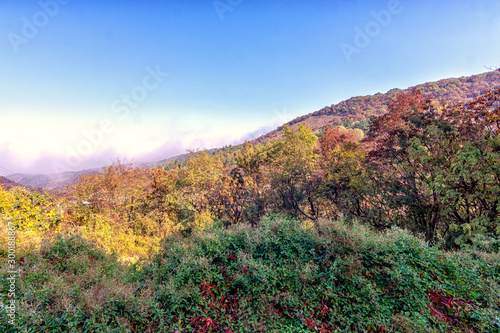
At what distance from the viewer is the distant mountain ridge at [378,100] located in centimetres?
4412

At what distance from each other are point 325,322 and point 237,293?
1440mm

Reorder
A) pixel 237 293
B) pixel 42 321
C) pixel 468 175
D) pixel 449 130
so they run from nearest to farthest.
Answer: pixel 42 321, pixel 237 293, pixel 468 175, pixel 449 130

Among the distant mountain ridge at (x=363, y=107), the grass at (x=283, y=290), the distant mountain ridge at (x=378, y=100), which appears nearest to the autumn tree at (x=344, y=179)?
the distant mountain ridge at (x=363, y=107)

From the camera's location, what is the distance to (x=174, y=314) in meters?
2.99

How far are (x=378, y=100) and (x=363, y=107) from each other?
20.3ft

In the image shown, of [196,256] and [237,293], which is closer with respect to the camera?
[237,293]

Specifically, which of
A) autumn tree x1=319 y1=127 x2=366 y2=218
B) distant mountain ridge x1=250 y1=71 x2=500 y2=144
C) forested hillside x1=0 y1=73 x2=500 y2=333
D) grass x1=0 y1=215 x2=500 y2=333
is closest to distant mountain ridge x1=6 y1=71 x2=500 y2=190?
distant mountain ridge x1=250 y1=71 x2=500 y2=144

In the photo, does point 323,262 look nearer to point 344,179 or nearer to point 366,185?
point 366,185

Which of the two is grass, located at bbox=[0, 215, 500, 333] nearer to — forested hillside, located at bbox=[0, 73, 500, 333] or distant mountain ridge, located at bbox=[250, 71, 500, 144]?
forested hillside, located at bbox=[0, 73, 500, 333]

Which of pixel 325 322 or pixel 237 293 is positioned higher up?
pixel 237 293

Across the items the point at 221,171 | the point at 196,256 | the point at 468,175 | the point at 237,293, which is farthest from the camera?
the point at 221,171

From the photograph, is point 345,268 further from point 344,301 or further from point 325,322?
point 325,322

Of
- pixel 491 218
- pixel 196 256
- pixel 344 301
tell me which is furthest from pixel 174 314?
pixel 491 218

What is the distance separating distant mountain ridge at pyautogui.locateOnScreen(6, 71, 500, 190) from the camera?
1278 centimetres
